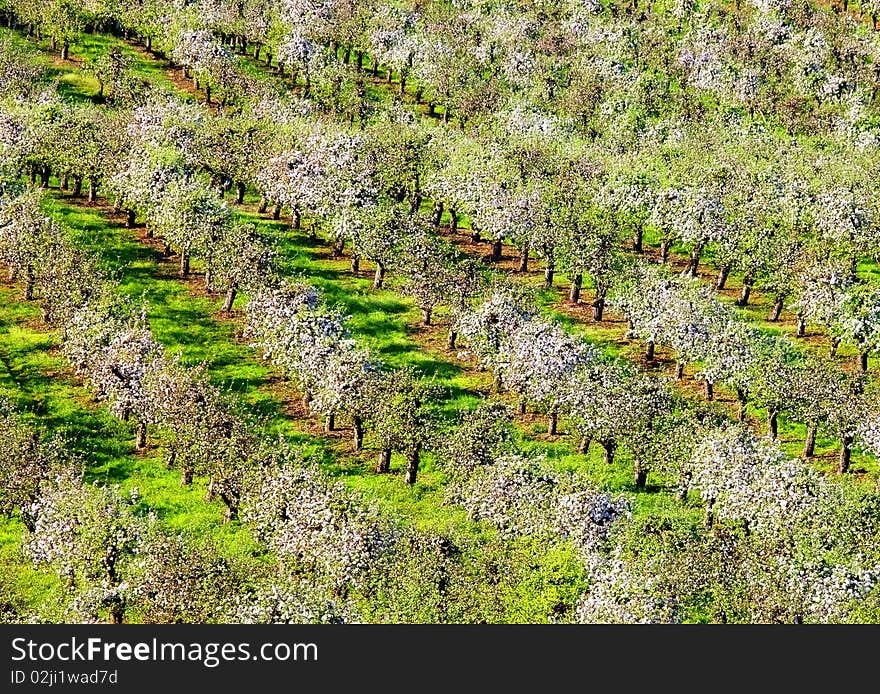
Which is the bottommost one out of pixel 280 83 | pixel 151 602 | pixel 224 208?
pixel 151 602

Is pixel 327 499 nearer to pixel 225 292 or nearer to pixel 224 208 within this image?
pixel 225 292

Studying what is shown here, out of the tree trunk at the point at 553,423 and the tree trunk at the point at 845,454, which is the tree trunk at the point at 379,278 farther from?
the tree trunk at the point at 845,454

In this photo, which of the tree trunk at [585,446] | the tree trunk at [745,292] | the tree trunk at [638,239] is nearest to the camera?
the tree trunk at [585,446]

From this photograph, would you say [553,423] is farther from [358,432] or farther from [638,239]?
[638,239]

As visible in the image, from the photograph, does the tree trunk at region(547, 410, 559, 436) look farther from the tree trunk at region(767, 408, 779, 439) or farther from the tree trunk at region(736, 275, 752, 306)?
the tree trunk at region(736, 275, 752, 306)

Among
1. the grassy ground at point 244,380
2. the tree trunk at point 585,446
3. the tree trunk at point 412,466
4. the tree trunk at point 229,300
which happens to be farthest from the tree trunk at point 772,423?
the tree trunk at point 229,300
